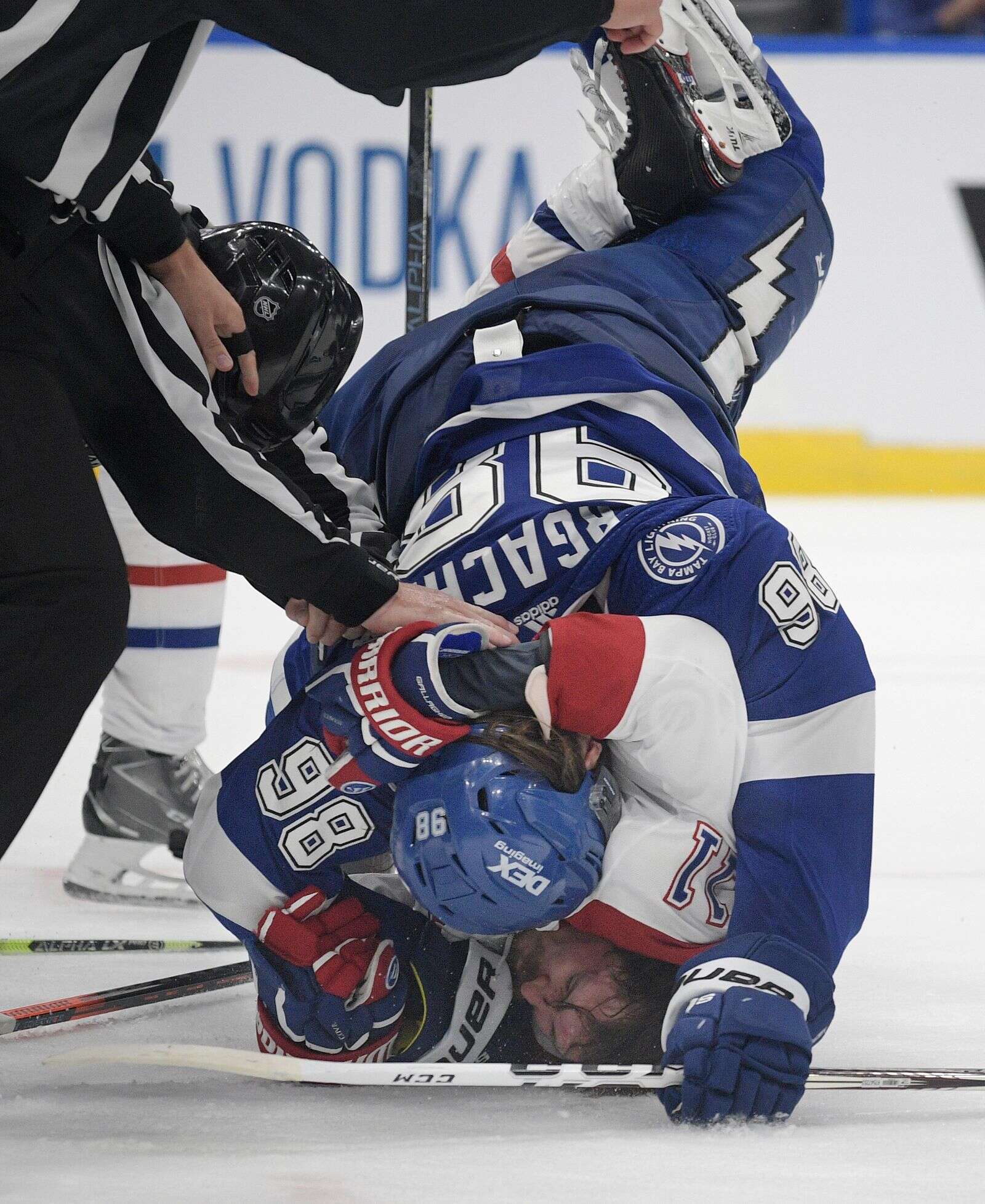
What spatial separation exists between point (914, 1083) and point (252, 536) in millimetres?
722

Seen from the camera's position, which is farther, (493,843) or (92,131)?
(493,843)

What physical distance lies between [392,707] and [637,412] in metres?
0.45

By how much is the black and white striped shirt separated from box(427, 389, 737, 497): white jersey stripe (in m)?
0.43

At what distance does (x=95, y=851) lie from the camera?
2.17m

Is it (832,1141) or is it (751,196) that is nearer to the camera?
(832,1141)

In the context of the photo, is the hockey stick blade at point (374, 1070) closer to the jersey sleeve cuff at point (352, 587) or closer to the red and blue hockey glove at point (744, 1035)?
the red and blue hockey glove at point (744, 1035)

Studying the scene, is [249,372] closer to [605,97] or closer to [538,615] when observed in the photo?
[538,615]

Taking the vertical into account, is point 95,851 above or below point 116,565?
below

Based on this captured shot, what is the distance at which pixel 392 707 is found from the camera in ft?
4.48

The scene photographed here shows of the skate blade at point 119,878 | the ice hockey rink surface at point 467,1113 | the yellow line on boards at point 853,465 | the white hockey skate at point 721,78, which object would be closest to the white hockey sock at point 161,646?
the skate blade at point 119,878

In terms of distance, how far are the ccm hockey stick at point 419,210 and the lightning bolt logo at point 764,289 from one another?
41cm

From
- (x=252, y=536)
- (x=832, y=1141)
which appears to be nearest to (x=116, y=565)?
(x=252, y=536)

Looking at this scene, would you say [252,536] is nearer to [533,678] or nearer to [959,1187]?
[533,678]

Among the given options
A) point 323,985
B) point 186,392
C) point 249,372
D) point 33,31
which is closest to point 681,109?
point 249,372
